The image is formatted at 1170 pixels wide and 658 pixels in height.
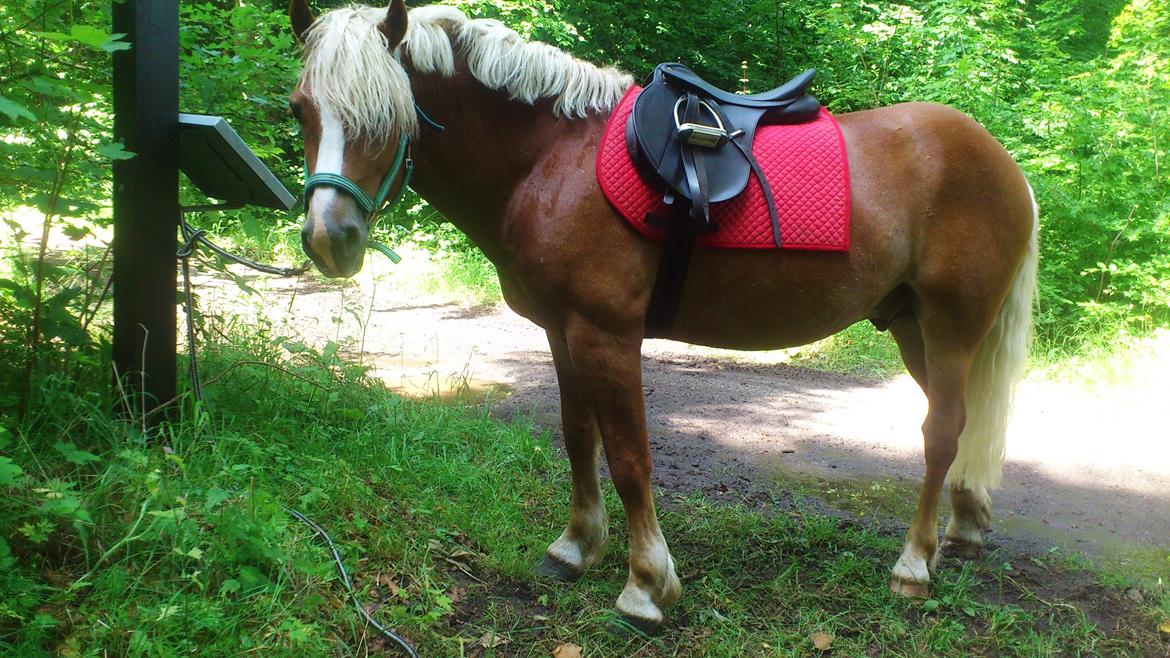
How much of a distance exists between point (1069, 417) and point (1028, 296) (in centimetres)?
312

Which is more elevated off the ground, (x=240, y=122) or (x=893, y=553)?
(x=240, y=122)

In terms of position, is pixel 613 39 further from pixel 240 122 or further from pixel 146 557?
pixel 146 557

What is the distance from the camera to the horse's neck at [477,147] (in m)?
2.54

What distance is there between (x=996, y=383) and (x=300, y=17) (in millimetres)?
2960

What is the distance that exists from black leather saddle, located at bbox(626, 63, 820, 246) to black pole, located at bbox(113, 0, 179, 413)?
5.41 ft

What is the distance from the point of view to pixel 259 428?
10.7 feet

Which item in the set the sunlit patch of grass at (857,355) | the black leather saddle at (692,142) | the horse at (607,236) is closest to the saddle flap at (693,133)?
the black leather saddle at (692,142)

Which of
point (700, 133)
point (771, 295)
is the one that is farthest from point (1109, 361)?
point (700, 133)

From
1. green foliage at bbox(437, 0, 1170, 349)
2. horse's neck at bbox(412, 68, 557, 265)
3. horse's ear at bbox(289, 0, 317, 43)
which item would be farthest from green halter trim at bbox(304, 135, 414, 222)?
green foliage at bbox(437, 0, 1170, 349)

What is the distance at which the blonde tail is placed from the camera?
10.4 ft

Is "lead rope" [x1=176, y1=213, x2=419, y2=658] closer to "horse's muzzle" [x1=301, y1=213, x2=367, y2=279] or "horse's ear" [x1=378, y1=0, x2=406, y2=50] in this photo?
"horse's muzzle" [x1=301, y1=213, x2=367, y2=279]

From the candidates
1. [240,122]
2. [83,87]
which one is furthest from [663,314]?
[240,122]

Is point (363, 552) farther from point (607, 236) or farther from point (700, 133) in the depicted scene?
point (700, 133)

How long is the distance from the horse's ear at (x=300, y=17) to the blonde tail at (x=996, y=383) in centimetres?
276
